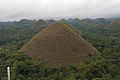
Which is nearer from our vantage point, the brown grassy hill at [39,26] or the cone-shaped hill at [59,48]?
the cone-shaped hill at [59,48]

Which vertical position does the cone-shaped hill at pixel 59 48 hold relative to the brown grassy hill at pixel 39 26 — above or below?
below

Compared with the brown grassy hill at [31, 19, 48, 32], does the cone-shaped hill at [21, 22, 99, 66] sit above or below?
below

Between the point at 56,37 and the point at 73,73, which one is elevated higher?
the point at 56,37

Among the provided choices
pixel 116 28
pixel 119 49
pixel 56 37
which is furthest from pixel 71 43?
pixel 116 28

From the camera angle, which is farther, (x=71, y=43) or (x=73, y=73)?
(x=71, y=43)

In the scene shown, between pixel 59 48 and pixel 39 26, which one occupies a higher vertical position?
pixel 39 26

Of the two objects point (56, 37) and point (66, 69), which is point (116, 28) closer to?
point (56, 37)

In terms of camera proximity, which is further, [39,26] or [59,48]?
[39,26]

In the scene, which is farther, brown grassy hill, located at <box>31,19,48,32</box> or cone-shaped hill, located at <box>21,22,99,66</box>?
brown grassy hill, located at <box>31,19,48,32</box>
